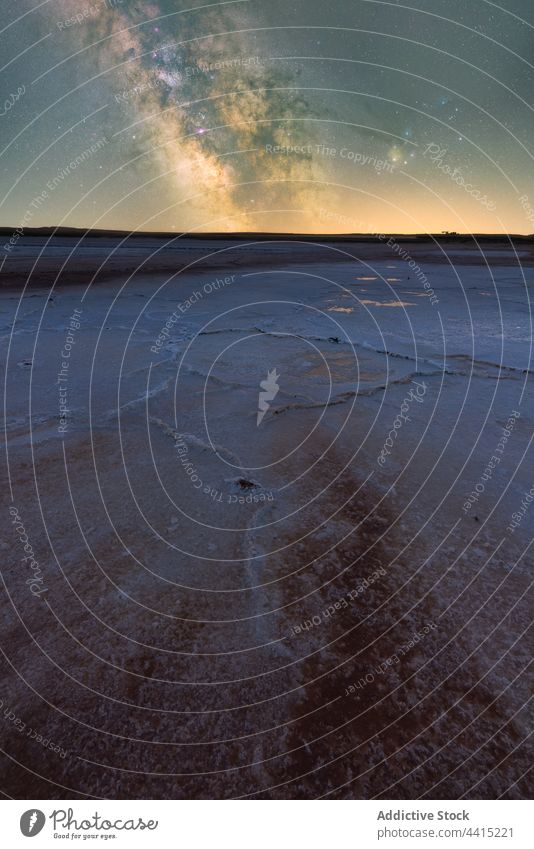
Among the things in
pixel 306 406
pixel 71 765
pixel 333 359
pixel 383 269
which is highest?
pixel 383 269

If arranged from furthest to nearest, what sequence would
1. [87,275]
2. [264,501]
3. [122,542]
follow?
[87,275] < [264,501] < [122,542]

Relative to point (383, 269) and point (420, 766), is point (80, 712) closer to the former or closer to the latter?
point (420, 766)

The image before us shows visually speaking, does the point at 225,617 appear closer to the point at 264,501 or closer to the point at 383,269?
the point at 264,501

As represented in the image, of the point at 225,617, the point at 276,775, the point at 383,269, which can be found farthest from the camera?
the point at 383,269

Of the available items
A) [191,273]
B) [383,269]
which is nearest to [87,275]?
[191,273]

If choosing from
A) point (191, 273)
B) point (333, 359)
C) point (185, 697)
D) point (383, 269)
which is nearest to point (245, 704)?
point (185, 697)

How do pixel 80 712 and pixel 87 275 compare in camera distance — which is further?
pixel 87 275
